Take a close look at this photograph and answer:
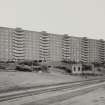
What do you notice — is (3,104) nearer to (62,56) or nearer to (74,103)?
(74,103)

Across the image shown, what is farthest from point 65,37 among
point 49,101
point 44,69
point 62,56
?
point 49,101

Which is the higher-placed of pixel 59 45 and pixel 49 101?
pixel 59 45

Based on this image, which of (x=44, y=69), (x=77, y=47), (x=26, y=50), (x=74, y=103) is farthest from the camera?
(x=77, y=47)

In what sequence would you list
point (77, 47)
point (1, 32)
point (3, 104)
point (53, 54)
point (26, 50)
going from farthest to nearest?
point (77, 47) → point (53, 54) → point (26, 50) → point (1, 32) → point (3, 104)

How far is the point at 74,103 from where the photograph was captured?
18.2 meters

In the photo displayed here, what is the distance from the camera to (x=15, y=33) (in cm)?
8494

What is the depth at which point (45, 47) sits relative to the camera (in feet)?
314

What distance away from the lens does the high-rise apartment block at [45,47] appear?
271ft

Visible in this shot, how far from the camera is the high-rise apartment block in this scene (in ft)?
271

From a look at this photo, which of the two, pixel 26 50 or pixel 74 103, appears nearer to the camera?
pixel 74 103

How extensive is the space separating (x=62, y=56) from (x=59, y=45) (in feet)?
25.7

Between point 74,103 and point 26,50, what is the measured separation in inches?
2849

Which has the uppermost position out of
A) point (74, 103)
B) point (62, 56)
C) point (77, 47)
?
point (77, 47)

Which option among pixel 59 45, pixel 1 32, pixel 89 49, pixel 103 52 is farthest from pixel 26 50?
pixel 103 52
